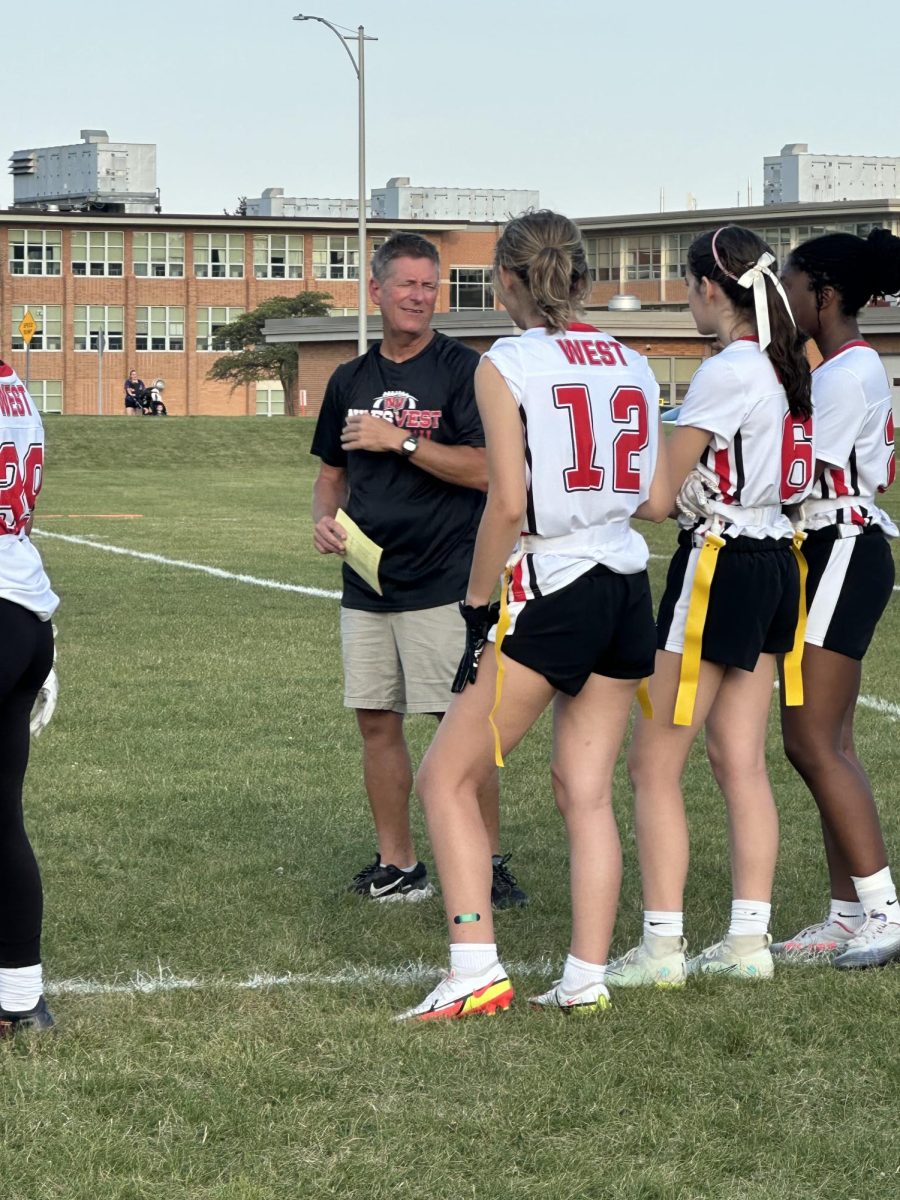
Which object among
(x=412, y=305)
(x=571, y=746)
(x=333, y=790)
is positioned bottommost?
(x=333, y=790)

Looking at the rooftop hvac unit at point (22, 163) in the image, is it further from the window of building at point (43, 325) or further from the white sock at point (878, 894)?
the white sock at point (878, 894)

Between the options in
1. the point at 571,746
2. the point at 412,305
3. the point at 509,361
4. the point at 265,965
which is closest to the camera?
the point at 509,361

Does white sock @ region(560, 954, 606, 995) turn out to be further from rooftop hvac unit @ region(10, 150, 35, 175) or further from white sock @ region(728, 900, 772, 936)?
rooftop hvac unit @ region(10, 150, 35, 175)

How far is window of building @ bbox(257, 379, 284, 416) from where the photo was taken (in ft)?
316

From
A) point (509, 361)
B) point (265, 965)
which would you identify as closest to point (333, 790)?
point (265, 965)

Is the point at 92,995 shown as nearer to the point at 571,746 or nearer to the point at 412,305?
the point at 571,746

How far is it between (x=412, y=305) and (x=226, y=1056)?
2.78m

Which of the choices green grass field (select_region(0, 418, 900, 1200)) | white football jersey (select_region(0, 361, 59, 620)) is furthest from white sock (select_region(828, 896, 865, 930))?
white football jersey (select_region(0, 361, 59, 620))

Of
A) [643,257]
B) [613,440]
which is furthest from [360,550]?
[643,257]

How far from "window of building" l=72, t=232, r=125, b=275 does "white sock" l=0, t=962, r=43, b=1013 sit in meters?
91.7

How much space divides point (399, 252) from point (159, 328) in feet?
300

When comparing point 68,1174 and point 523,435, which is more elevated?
point 523,435

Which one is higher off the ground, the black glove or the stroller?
the black glove

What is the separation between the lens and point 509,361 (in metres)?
4.53
